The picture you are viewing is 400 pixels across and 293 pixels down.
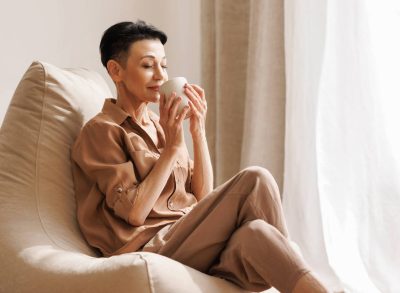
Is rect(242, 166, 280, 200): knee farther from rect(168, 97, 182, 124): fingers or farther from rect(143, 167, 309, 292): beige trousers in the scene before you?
rect(168, 97, 182, 124): fingers

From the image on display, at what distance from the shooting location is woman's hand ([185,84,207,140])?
6.55ft


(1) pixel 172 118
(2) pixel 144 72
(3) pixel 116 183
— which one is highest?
(2) pixel 144 72

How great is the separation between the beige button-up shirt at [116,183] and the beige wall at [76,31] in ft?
3.60

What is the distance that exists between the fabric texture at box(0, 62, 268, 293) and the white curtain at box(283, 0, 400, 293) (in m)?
0.87

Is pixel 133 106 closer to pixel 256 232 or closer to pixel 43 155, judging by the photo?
pixel 43 155

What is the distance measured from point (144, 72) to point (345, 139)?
969 millimetres

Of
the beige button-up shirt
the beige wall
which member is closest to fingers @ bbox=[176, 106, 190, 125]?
the beige button-up shirt

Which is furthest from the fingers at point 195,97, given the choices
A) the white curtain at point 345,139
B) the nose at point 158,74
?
the white curtain at point 345,139

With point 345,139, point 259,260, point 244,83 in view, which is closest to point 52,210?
point 259,260

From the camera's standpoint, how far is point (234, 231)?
181cm

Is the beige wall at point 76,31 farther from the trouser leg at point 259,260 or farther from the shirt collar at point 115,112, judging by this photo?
the trouser leg at point 259,260

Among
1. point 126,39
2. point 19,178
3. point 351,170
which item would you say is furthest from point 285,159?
point 19,178

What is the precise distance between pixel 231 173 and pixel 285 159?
1.23 ft

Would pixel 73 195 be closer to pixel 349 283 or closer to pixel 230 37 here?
pixel 349 283
